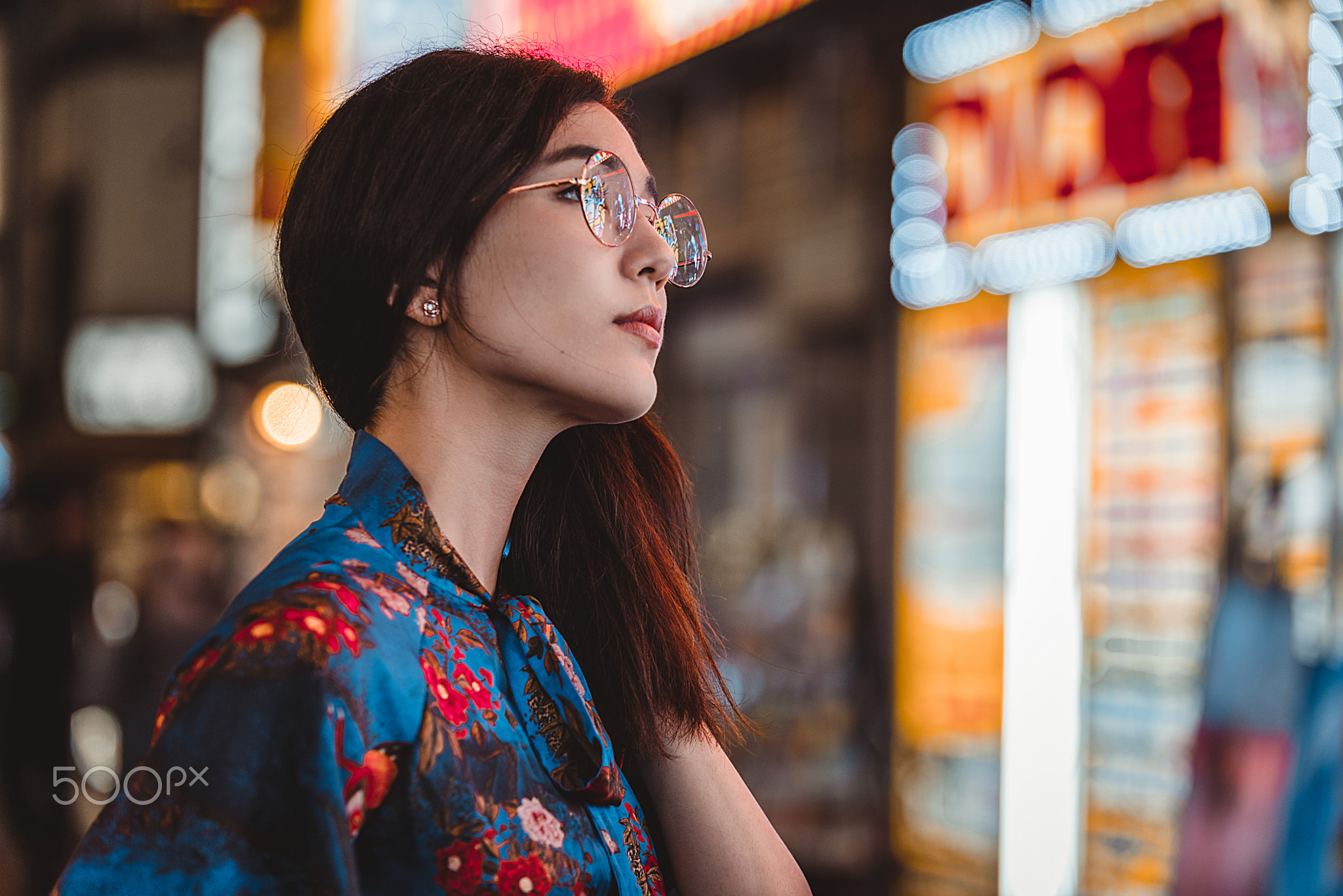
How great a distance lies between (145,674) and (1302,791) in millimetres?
4576

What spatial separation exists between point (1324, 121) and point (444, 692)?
11.8 feet

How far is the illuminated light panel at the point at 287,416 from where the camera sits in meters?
9.70

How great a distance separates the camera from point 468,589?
1.15 metres

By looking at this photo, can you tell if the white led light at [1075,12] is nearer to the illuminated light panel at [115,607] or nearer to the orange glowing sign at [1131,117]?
the orange glowing sign at [1131,117]

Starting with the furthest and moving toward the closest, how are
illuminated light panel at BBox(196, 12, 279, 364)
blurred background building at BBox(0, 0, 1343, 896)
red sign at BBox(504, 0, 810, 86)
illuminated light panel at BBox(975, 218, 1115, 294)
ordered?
illuminated light panel at BBox(196, 12, 279, 364) → red sign at BBox(504, 0, 810, 86) → illuminated light panel at BBox(975, 218, 1115, 294) → blurred background building at BBox(0, 0, 1343, 896)

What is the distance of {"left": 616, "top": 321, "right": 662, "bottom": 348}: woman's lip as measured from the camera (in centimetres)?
124

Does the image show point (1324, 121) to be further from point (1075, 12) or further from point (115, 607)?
point (115, 607)

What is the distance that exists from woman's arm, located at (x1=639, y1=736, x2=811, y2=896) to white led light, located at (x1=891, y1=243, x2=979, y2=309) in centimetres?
382

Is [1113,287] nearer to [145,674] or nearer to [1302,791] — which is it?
[1302,791]

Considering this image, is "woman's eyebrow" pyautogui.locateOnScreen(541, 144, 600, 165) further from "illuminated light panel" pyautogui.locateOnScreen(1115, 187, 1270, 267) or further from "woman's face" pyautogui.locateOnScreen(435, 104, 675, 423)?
"illuminated light panel" pyautogui.locateOnScreen(1115, 187, 1270, 267)

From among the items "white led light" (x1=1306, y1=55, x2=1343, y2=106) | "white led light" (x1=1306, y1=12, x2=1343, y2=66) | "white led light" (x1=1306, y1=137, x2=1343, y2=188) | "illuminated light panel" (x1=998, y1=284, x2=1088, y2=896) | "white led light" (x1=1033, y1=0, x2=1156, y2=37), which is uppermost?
"white led light" (x1=1033, y1=0, x2=1156, y2=37)

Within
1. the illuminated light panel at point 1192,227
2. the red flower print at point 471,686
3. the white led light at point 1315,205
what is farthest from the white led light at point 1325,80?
the red flower print at point 471,686

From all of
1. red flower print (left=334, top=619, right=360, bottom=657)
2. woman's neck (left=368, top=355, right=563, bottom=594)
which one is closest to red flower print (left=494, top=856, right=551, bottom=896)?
red flower print (left=334, top=619, right=360, bottom=657)

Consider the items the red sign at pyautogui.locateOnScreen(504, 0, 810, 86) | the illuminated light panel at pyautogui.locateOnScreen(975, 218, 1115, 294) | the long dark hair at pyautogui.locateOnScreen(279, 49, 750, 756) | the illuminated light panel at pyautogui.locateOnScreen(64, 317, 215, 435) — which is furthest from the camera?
the illuminated light panel at pyautogui.locateOnScreen(64, 317, 215, 435)
